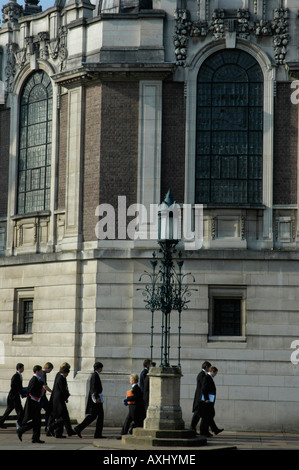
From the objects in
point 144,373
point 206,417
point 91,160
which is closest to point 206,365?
point 206,417

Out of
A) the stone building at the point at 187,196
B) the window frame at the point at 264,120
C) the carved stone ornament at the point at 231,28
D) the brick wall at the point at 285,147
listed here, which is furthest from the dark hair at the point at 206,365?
the carved stone ornament at the point at 231,28

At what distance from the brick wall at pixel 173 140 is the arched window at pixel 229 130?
1.54ft

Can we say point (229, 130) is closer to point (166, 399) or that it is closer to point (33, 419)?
point (166, 399)

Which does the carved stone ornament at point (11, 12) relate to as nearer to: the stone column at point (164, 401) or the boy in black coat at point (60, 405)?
the boy in black coat at point (60, 405)

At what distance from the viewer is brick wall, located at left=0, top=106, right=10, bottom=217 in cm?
3188

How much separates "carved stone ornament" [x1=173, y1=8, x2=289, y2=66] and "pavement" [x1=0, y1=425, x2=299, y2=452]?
10.5m

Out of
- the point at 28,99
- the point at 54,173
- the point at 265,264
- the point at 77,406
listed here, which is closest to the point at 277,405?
the point at 265,264

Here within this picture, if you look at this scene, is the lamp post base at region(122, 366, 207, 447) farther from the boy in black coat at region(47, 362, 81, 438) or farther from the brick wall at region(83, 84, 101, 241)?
the brick wall at region(83, 84, 101, 241)

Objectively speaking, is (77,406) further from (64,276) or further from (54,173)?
(54,173)

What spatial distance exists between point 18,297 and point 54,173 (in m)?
4.03

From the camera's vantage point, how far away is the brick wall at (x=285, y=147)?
27.6 m

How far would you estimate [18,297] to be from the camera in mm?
30578

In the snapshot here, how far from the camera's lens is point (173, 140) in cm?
2819

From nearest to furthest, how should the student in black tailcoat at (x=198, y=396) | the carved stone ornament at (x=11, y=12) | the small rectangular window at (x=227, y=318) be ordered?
the student in black tailcoat at (x=198, y=396), the small rectangular window at (x=227, y=318), the carved stone ornament at (x=11, y=12)
